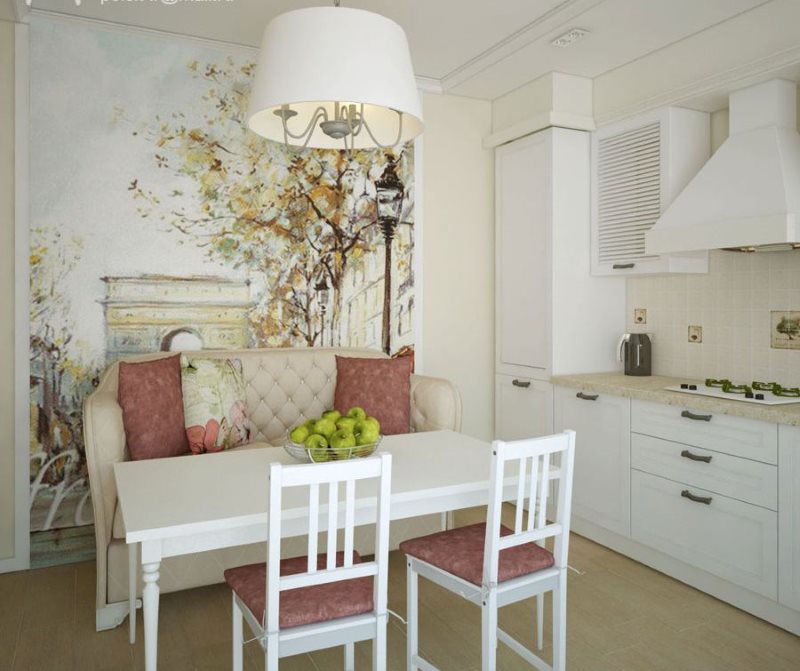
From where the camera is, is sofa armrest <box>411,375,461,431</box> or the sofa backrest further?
the sofa backrest

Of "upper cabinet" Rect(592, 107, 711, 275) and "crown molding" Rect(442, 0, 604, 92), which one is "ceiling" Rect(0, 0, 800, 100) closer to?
"crown molding" Rect(442, 0, 604, 92)

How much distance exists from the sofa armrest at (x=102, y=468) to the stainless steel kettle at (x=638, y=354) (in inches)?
106

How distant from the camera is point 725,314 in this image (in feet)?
11.5

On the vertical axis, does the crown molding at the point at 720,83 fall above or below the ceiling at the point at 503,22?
below

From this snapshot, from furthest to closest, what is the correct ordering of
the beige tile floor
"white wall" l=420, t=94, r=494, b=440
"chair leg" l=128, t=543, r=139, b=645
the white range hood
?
"white wall" l=420, t=94, r=494, b=440, the white range hood, "chair leg" l=128, t=543, r=139, b=645, the beige tile floor

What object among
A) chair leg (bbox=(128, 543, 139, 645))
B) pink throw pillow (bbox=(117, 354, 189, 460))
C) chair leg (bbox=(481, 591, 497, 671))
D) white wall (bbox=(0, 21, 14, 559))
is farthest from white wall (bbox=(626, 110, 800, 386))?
white wall (bbox=(0, 21, 14, 559))

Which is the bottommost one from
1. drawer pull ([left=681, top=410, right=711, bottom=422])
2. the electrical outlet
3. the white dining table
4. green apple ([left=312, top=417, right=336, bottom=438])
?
the white dining table

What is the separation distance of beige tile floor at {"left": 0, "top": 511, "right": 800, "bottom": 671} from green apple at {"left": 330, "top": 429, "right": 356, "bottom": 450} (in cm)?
86

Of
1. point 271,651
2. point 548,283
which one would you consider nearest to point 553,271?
point 548,283

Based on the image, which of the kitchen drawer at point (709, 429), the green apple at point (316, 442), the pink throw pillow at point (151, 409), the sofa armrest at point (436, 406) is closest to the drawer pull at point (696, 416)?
the kitchen drawer at point (709, 429)

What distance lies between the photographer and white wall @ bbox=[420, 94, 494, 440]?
4219 millimetres

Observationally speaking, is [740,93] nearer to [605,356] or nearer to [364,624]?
[605,356]

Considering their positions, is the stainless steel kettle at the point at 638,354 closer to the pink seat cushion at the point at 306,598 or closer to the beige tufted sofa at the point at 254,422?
the beige tufted sofa at the point at 254,422

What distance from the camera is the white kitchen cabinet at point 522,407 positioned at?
3.91 m
